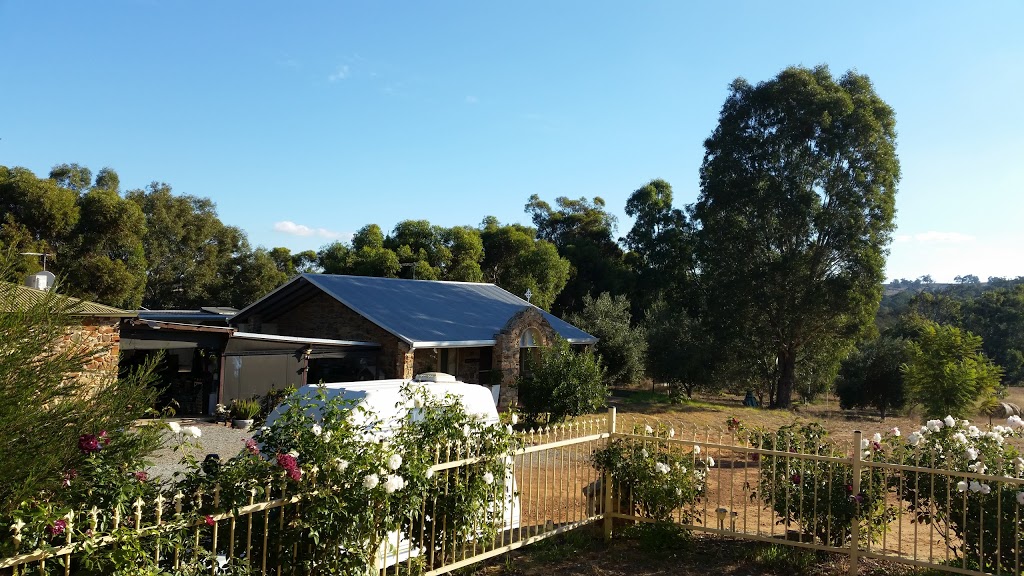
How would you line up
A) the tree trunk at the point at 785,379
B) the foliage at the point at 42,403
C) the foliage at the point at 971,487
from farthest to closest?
1. the tree trunk at the point at 785,379
2. the foliage at the point at 971,487
3. the foliage at the point at 42,403

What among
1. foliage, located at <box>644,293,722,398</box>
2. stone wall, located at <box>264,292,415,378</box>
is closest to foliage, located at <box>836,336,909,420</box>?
foliage, located at <box>644,293,722,398</box>

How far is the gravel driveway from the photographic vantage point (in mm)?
12109

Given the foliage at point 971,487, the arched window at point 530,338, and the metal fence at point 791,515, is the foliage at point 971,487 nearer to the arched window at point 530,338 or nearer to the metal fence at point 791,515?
the metal fence at point 791,515

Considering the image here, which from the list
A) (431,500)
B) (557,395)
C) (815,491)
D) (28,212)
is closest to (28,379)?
(431,500)

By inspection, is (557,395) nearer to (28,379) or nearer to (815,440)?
(815,440)

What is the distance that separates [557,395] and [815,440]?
10554 millimetres

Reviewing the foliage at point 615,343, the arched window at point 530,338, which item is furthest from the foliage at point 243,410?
the foliage at point 615,343

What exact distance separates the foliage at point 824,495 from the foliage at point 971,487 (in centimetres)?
32

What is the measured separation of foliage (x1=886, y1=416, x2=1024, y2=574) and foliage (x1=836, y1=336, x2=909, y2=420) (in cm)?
2613

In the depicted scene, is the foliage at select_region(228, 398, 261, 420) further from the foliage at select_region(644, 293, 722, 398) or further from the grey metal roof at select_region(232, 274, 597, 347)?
the foliage at select_region(644, 293, 722, 398)

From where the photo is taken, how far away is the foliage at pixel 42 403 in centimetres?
324

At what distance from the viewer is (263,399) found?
18375 millimetres

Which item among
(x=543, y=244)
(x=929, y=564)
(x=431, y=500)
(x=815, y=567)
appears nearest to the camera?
(x=431, y=500)

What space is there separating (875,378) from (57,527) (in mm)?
34495
